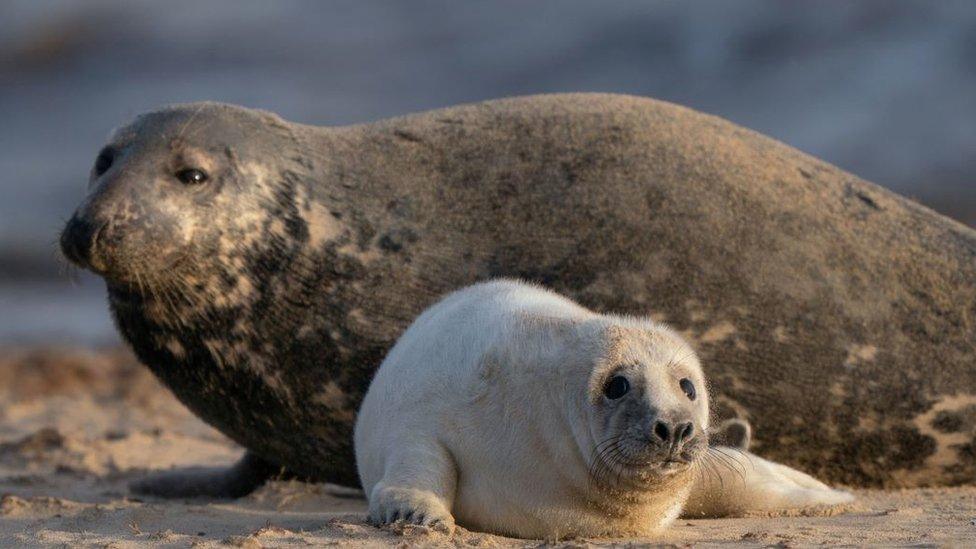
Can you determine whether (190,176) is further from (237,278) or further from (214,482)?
(214,482)

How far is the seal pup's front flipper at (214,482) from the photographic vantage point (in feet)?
19.7

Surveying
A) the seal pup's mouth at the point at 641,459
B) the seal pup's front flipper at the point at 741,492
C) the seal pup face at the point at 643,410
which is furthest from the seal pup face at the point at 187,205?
the seal pup's mouth at the point at 641,459

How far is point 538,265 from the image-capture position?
5.33 meters

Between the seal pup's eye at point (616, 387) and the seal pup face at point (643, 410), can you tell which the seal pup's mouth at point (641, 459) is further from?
the seal pup's eye at point (616, 387)

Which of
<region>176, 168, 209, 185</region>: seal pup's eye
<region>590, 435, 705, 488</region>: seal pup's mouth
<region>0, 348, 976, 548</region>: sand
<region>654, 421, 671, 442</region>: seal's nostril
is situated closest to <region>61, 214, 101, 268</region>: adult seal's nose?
<region>176, 168, 209, 185</region>: seal pup's eye

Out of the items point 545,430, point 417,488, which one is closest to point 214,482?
point 417,488

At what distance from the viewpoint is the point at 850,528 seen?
3916mm

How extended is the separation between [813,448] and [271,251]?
219 centimetres

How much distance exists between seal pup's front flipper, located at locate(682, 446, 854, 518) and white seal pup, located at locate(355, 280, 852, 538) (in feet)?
1.43

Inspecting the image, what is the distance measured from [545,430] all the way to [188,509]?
1808mm

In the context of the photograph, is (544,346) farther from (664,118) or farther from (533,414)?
(664,118)

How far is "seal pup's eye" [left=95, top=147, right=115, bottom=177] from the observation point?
5.66 metres

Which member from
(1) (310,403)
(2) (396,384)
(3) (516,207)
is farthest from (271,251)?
(2) (396,384)

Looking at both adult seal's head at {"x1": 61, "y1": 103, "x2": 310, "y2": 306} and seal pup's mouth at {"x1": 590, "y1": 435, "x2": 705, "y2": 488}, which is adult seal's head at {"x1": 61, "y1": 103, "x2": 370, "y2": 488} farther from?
seal pup's mouth at {"x1": 590, "y1": 435, "x2": 705, "y2": 488}
